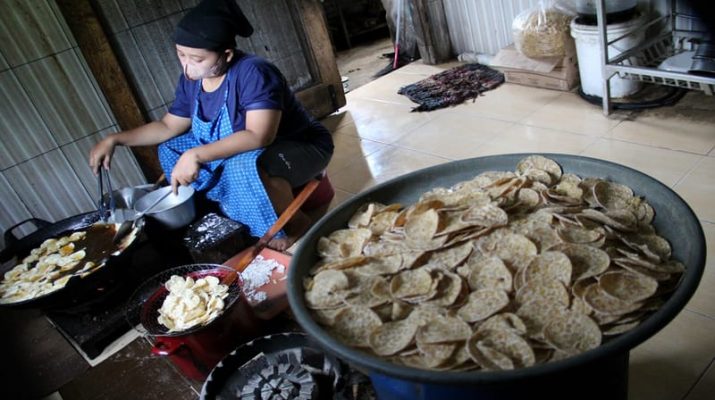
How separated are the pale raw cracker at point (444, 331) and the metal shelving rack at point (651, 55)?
7.57 feet

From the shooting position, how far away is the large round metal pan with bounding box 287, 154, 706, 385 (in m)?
0.76

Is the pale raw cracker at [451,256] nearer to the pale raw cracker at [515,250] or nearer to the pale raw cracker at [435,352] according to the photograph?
the pale raw cracker at [515,250]

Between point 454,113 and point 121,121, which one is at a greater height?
point 121,121

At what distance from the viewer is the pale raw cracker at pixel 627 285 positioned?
2.79 feet

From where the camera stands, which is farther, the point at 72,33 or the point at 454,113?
the point at 454,113

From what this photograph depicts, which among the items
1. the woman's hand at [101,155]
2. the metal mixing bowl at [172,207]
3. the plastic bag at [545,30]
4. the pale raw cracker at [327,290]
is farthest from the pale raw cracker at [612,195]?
the plastic bag at [545,30]

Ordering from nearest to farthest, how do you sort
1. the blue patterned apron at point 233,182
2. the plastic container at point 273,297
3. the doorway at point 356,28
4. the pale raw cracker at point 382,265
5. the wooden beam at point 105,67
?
the pale raw cracker at point 382,265 < the plastic container at point 273,297 < the blue patterned apron at point 233,182 < the wooden beam at point 105,67 < the doorway at point 356,28

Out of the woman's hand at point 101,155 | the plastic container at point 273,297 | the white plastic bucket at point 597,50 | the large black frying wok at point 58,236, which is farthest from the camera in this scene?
the white plastic bucket at point 597,50

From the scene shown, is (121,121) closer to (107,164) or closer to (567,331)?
(107,164)

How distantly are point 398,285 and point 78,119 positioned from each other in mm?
2648

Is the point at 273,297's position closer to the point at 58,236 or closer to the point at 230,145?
the point at 230,145

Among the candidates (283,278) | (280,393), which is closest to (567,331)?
(280,393)

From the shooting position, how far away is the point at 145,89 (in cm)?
317

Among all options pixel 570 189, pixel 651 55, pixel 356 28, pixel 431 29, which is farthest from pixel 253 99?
pixel 356 28
